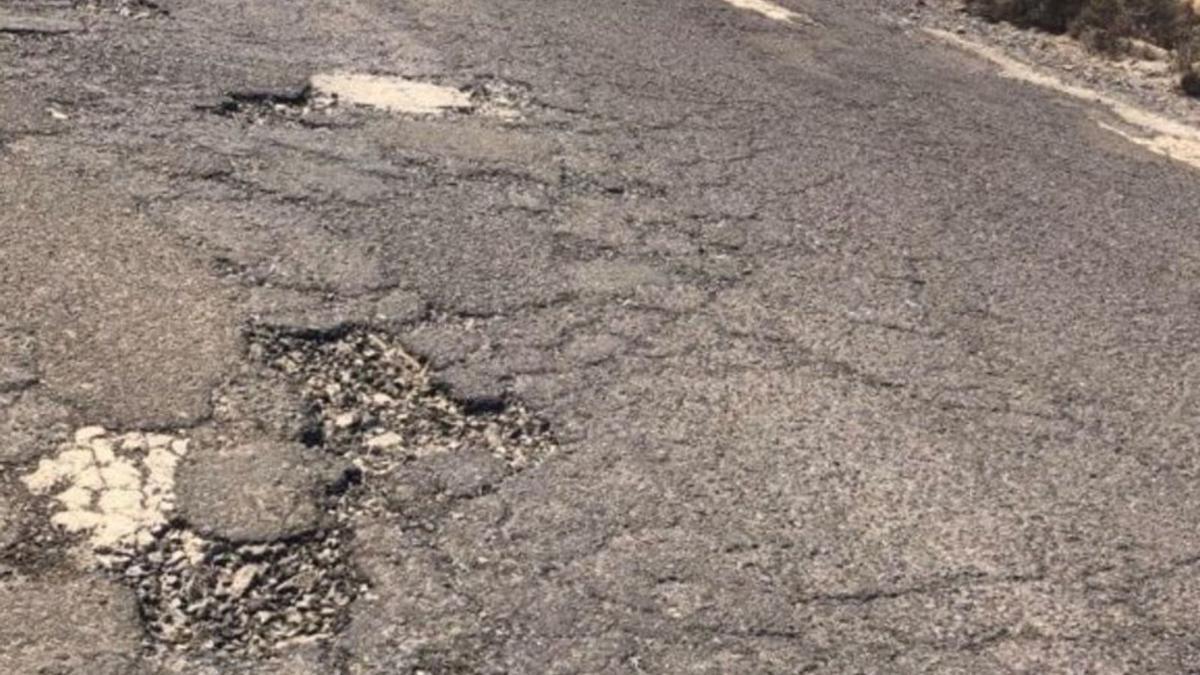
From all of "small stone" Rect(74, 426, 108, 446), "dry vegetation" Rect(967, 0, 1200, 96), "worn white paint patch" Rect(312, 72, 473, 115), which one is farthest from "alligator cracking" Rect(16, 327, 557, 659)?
"dry vegetation" Rect(967, 0, 1200, 96)

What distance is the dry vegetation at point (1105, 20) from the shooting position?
38.2ft

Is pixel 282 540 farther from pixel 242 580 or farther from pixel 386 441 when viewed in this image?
pixel 386 441

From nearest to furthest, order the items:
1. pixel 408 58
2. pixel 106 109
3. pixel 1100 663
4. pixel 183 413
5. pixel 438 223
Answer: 1. pixel 1100 663
2. pixel 183 413
3. pixel 438 223
4. pixel 106 109
5. pixel 408 58

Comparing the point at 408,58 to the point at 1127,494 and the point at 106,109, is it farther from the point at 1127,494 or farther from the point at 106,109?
the point at 1127,494

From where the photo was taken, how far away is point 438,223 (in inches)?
230

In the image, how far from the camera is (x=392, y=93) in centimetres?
713

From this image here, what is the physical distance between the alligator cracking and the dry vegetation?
8.28m

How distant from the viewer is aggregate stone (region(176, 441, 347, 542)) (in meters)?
3.85

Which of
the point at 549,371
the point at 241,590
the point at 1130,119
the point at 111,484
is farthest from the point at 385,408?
the point at 1130,119

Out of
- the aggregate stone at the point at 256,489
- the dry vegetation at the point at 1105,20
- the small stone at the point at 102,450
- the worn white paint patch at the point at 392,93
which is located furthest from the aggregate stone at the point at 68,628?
the dry vegetation at the point at 1105,20

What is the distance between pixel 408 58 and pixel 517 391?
3402mm

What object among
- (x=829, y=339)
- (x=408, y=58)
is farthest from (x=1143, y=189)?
(x=408, y=58)

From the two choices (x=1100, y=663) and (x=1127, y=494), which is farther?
(x=1127, y=494)

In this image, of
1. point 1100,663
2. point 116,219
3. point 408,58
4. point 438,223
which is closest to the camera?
point 1100,663
